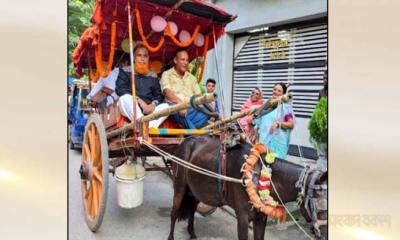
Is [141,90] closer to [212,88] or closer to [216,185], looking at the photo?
[212,88]

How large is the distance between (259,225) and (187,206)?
26 centimetres

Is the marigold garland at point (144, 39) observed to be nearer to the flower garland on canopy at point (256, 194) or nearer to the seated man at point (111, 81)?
the seated man at point (111, 81)

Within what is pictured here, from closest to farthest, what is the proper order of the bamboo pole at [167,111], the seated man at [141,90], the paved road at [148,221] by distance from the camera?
the bamboo pole at [167,111] → the paved road at [148,221] → the seated man at [141,90]

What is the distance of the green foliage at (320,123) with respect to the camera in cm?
125

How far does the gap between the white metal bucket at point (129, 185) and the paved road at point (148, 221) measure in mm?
17

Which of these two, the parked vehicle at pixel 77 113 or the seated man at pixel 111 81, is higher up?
the seated man at pixel 111 81

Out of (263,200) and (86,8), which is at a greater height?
(86,8)

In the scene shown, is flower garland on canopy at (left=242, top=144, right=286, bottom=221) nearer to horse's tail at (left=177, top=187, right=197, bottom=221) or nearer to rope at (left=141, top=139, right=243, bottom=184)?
rope at (left=141, top=139, right=243, bottom=184)

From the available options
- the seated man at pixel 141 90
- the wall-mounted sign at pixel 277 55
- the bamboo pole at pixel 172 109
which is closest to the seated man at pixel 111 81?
the seated man at pixel 141 90
